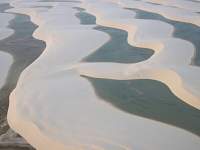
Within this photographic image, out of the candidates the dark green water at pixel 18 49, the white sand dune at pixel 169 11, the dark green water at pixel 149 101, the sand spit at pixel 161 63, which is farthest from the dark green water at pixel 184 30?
the dark green water at pixel 18 49

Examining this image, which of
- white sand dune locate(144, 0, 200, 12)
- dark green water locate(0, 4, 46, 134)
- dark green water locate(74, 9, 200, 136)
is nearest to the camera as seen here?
dark green water locate(74, 9, 200, 136)

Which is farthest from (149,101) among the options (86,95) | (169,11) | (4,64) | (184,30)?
(169,11)

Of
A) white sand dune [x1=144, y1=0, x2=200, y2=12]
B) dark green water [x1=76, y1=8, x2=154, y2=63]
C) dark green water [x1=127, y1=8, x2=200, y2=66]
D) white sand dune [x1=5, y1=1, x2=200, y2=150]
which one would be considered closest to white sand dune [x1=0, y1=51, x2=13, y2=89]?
white sand dune [x1=5, y1=1, x2=200, y2=150]

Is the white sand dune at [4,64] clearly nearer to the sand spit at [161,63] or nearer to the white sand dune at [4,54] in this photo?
the white sand dune at [4,54]

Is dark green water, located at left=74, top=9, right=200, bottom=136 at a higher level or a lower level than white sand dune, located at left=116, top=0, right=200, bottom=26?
higher

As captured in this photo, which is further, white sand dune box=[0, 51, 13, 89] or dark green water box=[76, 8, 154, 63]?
dark green water box=[76, 8, 154, 63]

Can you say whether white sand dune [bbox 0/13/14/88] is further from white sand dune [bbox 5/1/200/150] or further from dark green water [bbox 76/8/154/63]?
dark green water [bbox 76/8/154/63]
